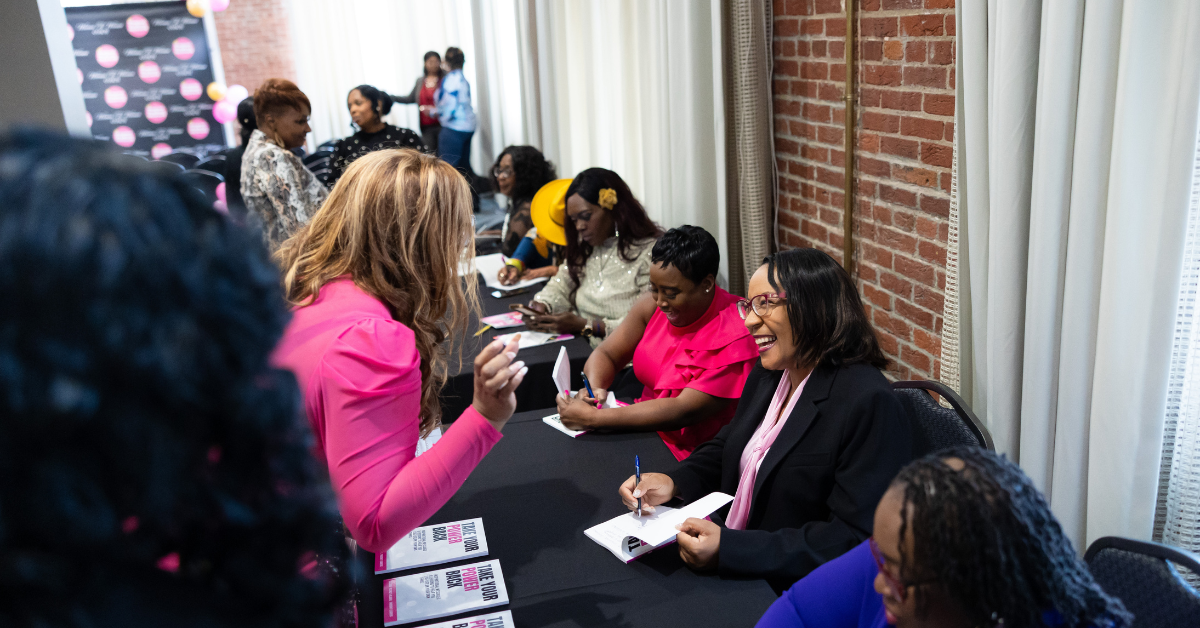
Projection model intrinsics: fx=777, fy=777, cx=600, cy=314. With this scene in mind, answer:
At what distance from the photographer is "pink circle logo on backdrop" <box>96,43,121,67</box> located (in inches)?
312

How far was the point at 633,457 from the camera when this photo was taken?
209 centimetres

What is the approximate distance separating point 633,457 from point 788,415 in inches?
19.1

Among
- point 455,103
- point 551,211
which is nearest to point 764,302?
point 551,211

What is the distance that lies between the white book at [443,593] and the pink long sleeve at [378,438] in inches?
7.5

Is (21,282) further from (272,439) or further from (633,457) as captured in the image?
(633,457)

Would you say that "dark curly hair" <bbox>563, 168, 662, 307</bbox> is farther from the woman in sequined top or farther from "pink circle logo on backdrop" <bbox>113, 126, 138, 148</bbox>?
"pink circle logo on backdrop" <bbox>113, 126, 138, 148</bbox>

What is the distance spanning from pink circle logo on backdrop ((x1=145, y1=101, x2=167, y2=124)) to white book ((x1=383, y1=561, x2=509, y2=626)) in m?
8.38

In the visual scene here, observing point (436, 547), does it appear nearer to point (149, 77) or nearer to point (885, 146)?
point (885, 146)

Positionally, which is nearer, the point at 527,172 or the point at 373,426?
the point at 373,426

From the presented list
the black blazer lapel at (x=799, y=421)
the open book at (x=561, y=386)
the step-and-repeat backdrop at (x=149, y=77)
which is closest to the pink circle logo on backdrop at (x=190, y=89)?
the step-and-repeat backdrop at (x=149, y=77)

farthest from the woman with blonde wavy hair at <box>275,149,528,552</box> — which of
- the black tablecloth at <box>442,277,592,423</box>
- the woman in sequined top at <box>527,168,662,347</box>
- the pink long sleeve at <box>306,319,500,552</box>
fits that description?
the woman in sequined top at <box>527,168,662,347</box>

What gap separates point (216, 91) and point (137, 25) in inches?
37.4

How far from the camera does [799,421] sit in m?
1.73

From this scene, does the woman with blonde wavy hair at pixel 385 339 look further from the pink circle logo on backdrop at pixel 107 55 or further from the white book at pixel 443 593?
the pink circle logo on backdrop at pixel 107 55
